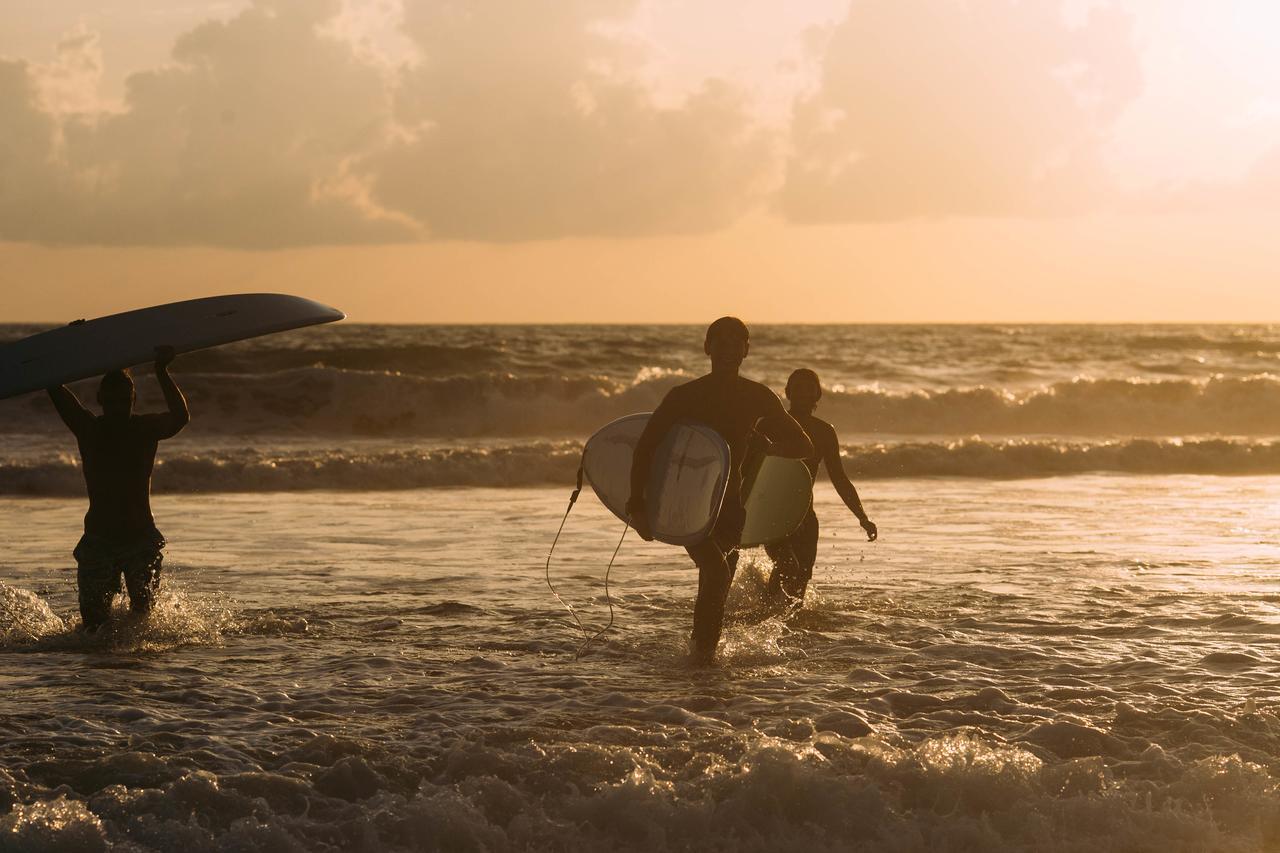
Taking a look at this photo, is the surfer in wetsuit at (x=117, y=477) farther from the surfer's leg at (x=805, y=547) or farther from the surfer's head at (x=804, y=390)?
the surfer's leg at (x=805, y=547)

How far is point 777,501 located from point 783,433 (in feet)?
4.79

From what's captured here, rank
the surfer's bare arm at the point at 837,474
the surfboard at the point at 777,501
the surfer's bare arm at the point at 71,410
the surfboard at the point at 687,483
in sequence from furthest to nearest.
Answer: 1. the surfer's bare arm at the point at 837,474
2. the surfboard at the point at 777,501
3. the surfer's bare arm at the point at 71,410
4. the surfboard at the point at 687,483

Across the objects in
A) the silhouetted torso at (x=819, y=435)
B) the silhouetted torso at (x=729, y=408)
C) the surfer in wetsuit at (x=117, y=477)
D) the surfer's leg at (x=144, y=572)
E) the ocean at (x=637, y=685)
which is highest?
the silhouetted torso at (x=729, y=408)

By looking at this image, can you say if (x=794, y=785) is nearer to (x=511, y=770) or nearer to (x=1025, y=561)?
(x=511, y=770)

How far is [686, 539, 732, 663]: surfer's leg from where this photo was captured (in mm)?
6824

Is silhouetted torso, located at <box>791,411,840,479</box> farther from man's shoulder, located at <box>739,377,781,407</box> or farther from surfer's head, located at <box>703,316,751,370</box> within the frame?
surfer's head, located at <box>703,316,751,370</box>

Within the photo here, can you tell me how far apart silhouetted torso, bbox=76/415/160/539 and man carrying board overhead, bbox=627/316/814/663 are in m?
2.79

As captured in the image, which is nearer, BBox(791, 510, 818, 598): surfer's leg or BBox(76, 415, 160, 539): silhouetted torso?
BBox(76, 415, 160, 539): silhouetted torso

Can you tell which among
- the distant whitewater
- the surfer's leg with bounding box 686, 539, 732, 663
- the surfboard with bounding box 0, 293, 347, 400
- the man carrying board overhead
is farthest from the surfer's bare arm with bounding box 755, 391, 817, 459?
the distant whitewater

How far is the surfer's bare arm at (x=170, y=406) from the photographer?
284 inches

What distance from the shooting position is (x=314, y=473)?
1761 cm

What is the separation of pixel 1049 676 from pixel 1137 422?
949 inches

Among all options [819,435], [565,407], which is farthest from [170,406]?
[565,407]

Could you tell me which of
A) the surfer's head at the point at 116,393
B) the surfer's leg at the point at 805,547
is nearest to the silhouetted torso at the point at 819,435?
the surfer's leg at the point at 805,547
